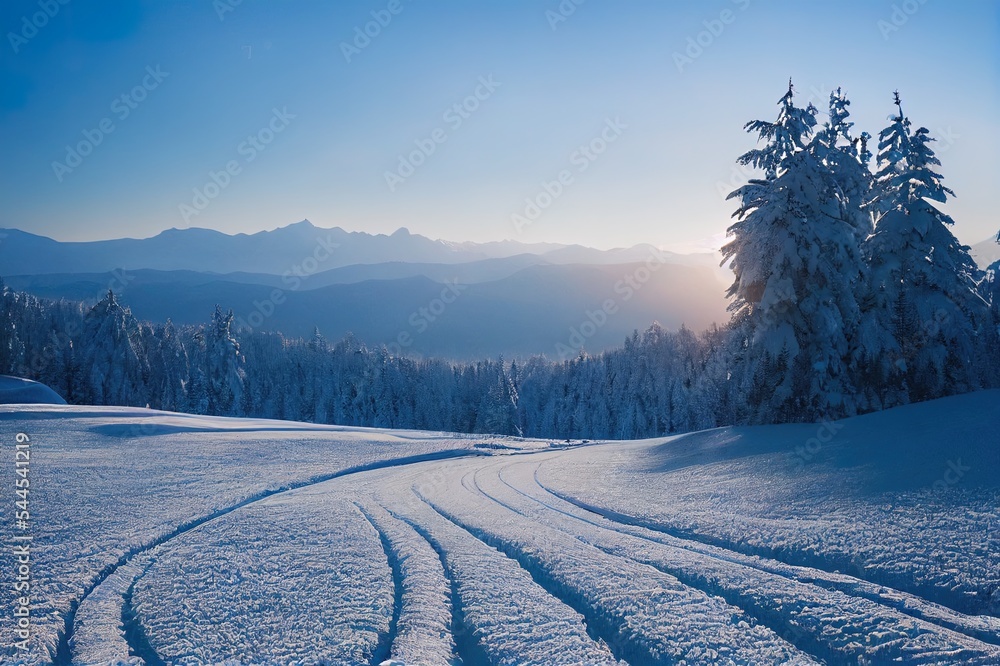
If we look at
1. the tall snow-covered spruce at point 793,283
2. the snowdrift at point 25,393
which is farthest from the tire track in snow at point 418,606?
the snowdrift at point 25,393

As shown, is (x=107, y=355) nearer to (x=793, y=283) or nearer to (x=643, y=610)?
(x=793, y=283)

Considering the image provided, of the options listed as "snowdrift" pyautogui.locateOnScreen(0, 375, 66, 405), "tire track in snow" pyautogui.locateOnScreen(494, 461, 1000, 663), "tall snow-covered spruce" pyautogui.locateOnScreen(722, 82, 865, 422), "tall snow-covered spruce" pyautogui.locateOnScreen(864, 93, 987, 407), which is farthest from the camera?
"snowdrift" pyautogui.locateOnScreen(0, 375, 66, 405)

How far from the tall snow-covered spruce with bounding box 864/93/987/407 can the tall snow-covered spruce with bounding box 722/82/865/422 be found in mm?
2005

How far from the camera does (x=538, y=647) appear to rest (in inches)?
182

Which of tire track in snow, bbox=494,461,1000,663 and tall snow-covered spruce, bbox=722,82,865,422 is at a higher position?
tall snow-covered spruce, bbox=722,82,865,422

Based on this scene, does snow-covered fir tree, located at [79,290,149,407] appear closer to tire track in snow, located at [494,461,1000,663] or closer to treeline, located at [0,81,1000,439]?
treeline, located at [0,81,1000,439]

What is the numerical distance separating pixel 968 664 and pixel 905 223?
65.7 ft

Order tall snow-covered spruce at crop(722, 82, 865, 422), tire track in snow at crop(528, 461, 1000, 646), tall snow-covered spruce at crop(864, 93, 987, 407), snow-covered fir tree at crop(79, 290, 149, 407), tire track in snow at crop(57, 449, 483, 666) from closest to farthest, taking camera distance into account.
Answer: tire track in snow at crop(528, 461, 1000, 646), tire track in snow at crop(57, 449, 483, 666), tall snow-covered spruce at crop(722, 82, 865, 422), tall snow-covered spruce at crop(864, 93, 987, 407), snow-covered fir tree at crop(79, 290, 149, 407)

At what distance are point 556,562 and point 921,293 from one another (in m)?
19.9

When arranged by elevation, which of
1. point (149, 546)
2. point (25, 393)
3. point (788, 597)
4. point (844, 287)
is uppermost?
point (844, 287)

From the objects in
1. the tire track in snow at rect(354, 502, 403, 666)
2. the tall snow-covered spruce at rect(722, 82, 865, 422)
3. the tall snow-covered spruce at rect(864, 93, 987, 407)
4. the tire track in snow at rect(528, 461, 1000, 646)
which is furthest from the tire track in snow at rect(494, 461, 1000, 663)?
the tall snow-covered spruce at rect(864, 93, 987, 407)

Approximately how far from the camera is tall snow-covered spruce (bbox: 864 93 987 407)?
18844 mm

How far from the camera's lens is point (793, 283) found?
17.6m

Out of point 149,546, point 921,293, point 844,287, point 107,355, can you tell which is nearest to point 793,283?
point 844,287
